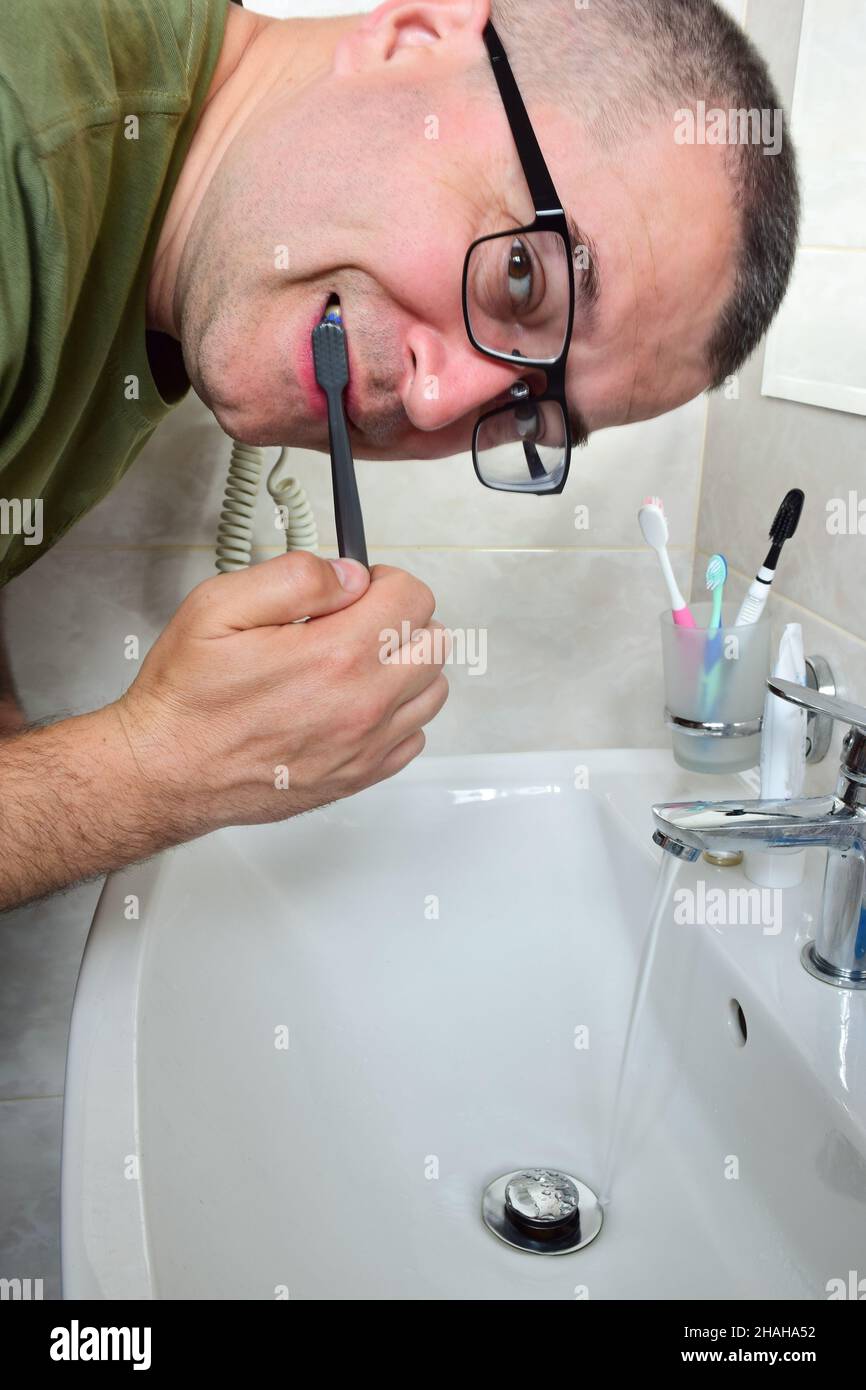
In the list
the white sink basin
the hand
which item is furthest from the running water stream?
the hand

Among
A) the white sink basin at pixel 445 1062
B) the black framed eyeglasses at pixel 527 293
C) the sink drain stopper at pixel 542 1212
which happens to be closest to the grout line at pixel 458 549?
the white sink basin at pixel 445 1062

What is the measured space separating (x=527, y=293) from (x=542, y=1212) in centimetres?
54

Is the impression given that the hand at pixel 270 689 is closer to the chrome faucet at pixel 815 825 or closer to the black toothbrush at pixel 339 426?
the black toothbrush at pixel 339 426

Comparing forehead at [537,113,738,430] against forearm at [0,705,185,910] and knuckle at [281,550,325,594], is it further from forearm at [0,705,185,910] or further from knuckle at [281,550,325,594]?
forearm at [0,705,185,910]

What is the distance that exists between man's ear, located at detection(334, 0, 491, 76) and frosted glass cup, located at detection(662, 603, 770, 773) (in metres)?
0.40

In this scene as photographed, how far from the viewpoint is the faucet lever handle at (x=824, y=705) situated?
0.57 m

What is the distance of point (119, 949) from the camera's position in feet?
2.14

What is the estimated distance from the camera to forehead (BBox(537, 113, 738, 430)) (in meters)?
0.58

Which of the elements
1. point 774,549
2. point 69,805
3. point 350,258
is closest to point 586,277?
point 350,258

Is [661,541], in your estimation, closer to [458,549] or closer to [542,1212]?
[458,549]

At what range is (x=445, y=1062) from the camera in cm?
78

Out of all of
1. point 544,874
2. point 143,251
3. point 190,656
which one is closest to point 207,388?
point 143,251
